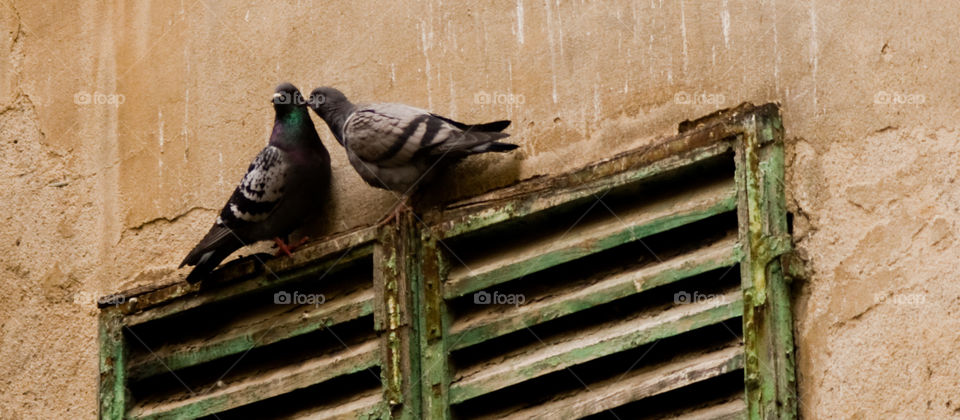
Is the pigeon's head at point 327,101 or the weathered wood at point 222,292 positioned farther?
the pigeon's head at point 327,101

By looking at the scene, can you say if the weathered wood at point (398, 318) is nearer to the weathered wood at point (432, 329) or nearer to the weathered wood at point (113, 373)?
the weathered wood at point (432, 329)

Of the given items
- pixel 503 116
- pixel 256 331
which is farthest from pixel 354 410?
pixel 503 116

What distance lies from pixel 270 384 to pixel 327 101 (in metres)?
1.15

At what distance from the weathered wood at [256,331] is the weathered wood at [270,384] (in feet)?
0.39

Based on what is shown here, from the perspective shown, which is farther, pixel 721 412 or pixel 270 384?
pixel 270 384

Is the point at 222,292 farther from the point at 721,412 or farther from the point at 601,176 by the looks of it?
the point at 721,412

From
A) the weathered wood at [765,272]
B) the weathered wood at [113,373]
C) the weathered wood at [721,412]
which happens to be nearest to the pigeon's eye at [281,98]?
the weathered wood at [113,373]

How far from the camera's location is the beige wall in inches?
204

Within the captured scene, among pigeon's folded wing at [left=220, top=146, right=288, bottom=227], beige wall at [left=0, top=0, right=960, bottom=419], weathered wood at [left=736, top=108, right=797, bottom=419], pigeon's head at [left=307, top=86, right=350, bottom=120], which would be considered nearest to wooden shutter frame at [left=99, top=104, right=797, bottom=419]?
weathered wood at [left=736, top=108, right=797, bottom=419]

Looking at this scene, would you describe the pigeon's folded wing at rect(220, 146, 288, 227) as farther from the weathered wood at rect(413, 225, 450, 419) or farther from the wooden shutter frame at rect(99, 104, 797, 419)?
the weathered wood at rect(413, 225, 450, 419)

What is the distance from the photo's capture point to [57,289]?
22.7 feet

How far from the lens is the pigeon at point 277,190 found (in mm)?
6348

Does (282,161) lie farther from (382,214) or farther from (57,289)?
(57,289)

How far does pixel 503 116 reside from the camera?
6.13 meters
